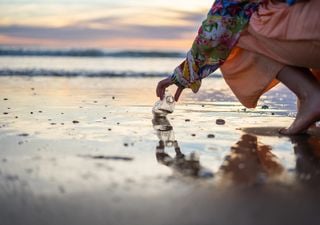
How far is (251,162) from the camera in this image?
2410 millimetres

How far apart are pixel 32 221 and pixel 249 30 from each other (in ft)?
6.13

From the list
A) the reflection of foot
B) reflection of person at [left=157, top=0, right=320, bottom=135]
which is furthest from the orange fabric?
the reflection of foot

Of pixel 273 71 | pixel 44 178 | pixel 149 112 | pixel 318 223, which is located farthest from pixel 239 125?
pixel 318 223

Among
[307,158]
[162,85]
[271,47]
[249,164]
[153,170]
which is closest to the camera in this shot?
[153,170]

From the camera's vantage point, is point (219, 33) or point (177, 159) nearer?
point (177, 159)

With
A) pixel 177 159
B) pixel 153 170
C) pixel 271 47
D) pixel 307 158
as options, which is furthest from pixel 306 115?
pixel 153 170

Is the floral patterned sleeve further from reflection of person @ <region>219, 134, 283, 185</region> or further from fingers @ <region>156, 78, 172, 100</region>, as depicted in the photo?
reflection of person @ <region>219, 134, 283, 185</region>

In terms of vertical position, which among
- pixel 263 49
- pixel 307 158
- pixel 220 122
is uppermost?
pixel 263 49

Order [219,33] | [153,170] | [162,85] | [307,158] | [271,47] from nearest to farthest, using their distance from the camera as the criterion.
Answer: [153,170] < [307,158] < [271,47] < [219,33] < [162,85]

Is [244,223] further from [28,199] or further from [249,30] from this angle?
[249,30]

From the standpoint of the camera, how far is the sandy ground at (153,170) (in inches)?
64.9

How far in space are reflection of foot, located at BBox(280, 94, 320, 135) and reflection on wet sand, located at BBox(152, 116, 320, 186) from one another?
0.05m

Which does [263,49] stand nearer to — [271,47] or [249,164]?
[271,47]

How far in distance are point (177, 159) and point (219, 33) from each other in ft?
3.21
